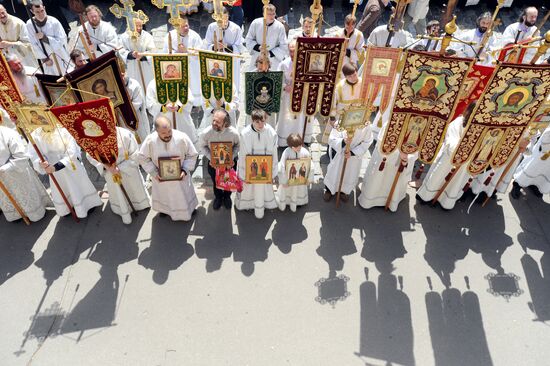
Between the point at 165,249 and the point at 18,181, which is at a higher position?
the point at 18,181

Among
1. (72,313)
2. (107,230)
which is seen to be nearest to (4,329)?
(72,313)

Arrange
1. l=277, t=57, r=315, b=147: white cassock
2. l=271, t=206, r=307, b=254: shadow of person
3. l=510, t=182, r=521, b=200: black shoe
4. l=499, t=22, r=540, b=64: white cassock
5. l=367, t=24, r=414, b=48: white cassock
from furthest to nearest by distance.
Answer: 1. l=367, t=24, r=414, b=48: white cassock
2. l=499, t=22, r=540, b=64: white cassock
3. l=277, t=57, r=315, b=147: white cassock
4. l=510, t=182, r=521, b=200: black shoe
5. l=271, t=206, r=307, b=254: shadow of person

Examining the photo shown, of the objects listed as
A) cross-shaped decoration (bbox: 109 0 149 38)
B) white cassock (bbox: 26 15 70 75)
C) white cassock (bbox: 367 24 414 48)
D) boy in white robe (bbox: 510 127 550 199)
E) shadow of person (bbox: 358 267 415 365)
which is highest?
cross-shaped decoration (bbox: 109 0 149 38)

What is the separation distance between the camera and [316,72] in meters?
6.92

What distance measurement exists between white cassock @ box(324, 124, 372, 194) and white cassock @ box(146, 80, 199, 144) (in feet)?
9.77

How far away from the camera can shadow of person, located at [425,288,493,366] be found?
227 inches

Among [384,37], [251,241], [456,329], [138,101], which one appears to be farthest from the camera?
[384,37]

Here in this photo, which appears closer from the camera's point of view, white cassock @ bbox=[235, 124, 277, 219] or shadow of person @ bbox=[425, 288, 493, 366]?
shadow of person @ bbox=[425, 288, 493, 366]

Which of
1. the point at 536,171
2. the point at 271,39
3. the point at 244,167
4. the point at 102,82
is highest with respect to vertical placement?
the point at 102,82

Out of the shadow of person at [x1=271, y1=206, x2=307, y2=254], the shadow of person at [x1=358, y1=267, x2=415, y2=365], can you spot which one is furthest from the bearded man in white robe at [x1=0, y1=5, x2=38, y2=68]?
the shadow of person at [x1=358, y1=267, x2=415, y2=365]

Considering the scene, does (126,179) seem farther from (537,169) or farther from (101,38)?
(537,169)

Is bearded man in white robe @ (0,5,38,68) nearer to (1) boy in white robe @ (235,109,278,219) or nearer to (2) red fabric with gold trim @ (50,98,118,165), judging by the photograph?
(2) red fabric with gold trim @ (50,98,118,165)

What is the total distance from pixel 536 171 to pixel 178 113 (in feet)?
23.6

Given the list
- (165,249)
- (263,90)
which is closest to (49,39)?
(263,90)
